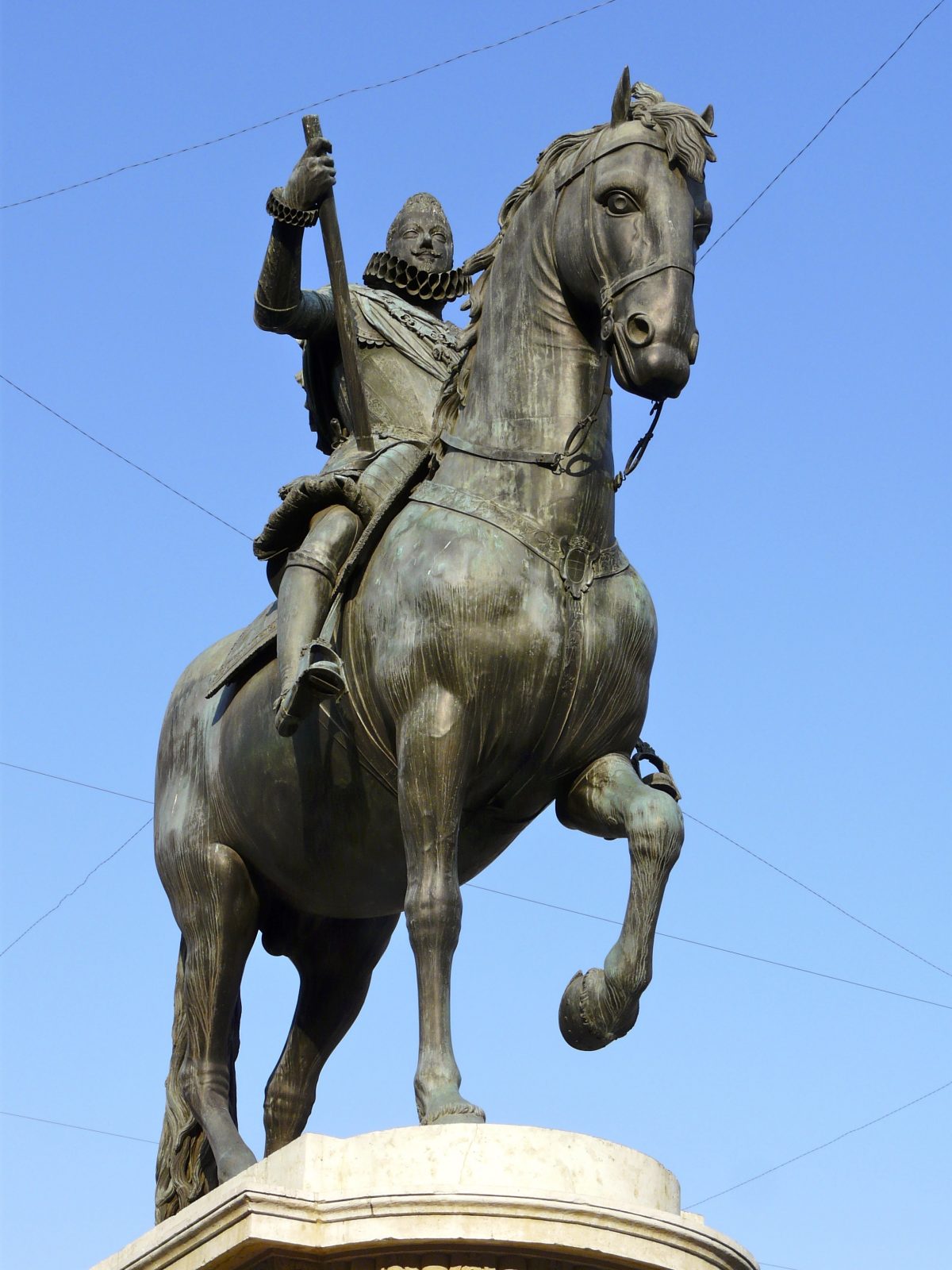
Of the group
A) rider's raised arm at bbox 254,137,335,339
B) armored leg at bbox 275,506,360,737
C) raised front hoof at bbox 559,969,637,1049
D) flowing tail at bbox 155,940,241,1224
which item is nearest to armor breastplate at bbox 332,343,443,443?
rider's raised arm at bbox 254,137,335,339

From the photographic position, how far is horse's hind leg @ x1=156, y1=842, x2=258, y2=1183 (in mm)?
10961

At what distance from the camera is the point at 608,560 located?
32.8 feet

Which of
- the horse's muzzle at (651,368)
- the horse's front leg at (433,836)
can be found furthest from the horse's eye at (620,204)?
the horse's front leg at (433,836)

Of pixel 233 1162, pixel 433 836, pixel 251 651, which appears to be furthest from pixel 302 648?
pixel 233 1162

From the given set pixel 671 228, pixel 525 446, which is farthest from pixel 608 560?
pixel 671 228

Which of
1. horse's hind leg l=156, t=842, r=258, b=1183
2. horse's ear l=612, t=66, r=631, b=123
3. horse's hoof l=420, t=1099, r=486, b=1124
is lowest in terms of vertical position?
horse's hoof l=420, t=1099, r=486, b=1124

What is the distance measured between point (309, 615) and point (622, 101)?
2.31 meters

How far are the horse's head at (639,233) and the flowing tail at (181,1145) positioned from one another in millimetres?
3463

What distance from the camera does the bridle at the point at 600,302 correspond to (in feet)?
31.6

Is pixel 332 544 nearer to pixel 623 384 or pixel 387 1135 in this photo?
pixel 623 384

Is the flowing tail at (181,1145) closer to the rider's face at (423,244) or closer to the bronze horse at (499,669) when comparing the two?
the bronze horse at (499,669)

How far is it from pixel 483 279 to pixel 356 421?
3.24 feet

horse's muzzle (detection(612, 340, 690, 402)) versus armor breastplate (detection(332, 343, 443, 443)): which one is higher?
armor breastplate (detection(332, 343, 443, 443))

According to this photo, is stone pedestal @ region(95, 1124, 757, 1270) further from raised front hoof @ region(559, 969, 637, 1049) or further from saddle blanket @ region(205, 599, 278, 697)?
saddle blanket @ region(205, 599, 278, 697)
